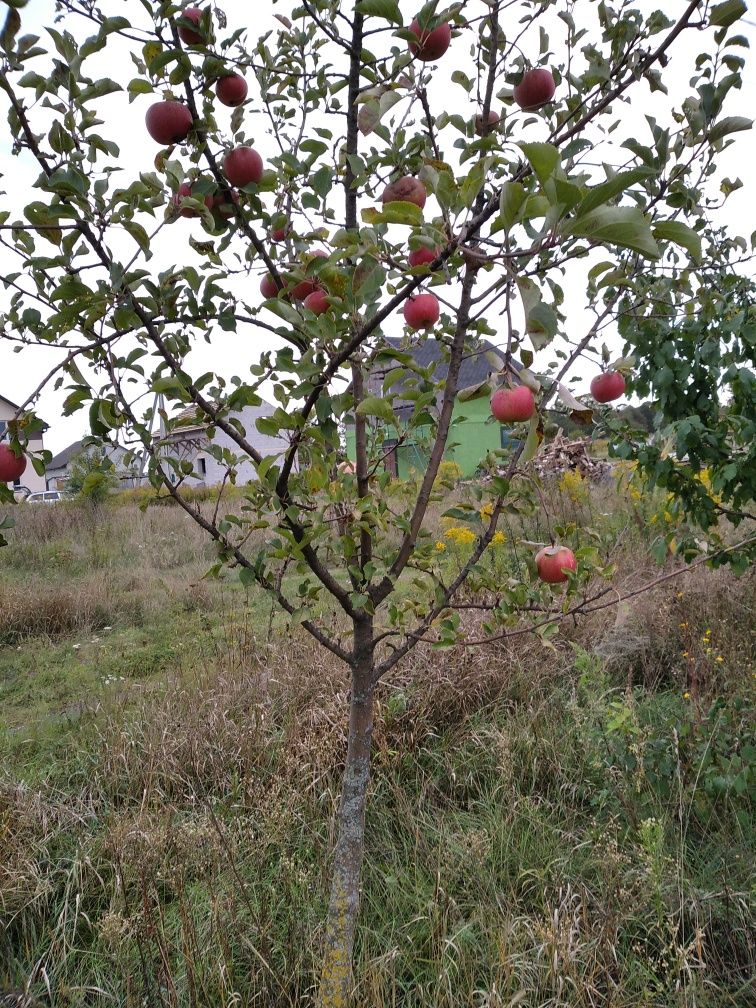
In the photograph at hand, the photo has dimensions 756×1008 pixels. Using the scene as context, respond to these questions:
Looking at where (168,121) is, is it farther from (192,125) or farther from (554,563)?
(554,563)

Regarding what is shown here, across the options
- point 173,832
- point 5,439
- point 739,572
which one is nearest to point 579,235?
point 5,439

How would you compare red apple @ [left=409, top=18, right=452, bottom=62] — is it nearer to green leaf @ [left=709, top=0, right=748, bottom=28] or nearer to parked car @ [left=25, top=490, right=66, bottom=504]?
green leaf @ [left=709, top=0, right=748, bottom=28]

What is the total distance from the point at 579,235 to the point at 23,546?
8561 millimetres

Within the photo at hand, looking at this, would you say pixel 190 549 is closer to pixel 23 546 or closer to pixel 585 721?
pixel 23 546

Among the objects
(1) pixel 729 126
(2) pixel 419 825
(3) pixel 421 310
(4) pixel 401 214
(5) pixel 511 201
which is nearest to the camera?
(5) pixel 511 201

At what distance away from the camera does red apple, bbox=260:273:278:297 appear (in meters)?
1.37

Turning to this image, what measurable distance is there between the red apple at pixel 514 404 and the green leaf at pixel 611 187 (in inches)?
12.4

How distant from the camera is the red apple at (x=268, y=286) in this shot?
1.37 metres

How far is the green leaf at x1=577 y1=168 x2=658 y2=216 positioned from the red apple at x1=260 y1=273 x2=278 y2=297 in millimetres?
821

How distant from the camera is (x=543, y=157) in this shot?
2.08 ft

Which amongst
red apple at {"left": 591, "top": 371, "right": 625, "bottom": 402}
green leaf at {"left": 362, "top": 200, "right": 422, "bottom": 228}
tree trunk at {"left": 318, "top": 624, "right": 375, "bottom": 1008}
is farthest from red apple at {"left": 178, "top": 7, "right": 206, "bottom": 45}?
tree trunk at {"left": 318, "top": 624, "right": 375, "bottom": 1008}

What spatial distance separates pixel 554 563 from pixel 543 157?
2.94ft

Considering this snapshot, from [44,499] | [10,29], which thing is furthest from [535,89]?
[44,499]

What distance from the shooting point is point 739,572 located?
204 centimetres
